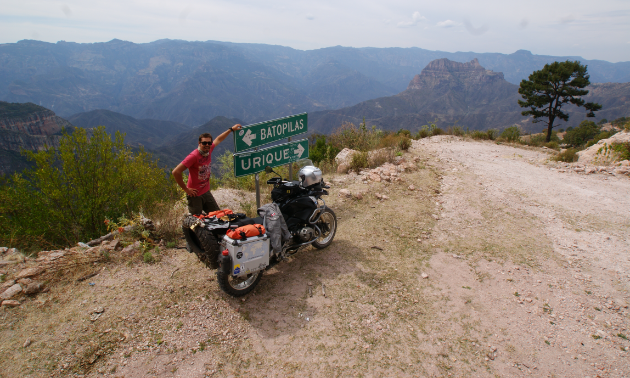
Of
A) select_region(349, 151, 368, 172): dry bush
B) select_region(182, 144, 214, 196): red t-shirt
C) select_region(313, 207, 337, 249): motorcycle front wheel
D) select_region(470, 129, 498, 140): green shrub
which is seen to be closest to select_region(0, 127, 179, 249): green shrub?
select_region(182, 144, 214, 196): red t-shirt

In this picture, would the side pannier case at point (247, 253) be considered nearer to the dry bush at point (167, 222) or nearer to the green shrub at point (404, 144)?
the dry bush at point (167, 222)

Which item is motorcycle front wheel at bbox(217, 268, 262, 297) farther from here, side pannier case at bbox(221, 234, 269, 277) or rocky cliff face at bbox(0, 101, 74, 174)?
rocky cliff face at bbox(0, 101, 74, 174)

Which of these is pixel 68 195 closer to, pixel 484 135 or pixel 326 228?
pixel 326 228

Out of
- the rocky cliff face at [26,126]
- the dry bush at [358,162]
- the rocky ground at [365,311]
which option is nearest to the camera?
the rocky ground at [365,311]

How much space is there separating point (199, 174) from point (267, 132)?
1422 millimetres

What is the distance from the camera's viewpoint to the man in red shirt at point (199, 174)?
174 inches

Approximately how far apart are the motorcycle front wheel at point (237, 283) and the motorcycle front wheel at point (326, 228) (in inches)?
55.7

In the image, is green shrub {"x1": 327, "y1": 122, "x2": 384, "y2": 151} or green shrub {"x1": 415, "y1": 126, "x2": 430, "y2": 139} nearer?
green shrub {"x1": 327, "y1": 122, "x2": 384, "y2": 151}

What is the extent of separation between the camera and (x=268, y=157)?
5426 millimetres

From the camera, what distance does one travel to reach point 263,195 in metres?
7.50

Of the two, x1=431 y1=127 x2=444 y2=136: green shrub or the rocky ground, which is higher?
x1=431 y1=127 x2=444 y2=136: green shrub

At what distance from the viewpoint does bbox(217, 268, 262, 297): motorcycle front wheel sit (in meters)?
3.69

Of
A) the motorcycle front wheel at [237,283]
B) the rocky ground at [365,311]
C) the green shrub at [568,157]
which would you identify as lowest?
the rocky ground at [365,311]

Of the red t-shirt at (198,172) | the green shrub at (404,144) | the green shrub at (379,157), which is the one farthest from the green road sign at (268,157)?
the green shrub at (404,144)
